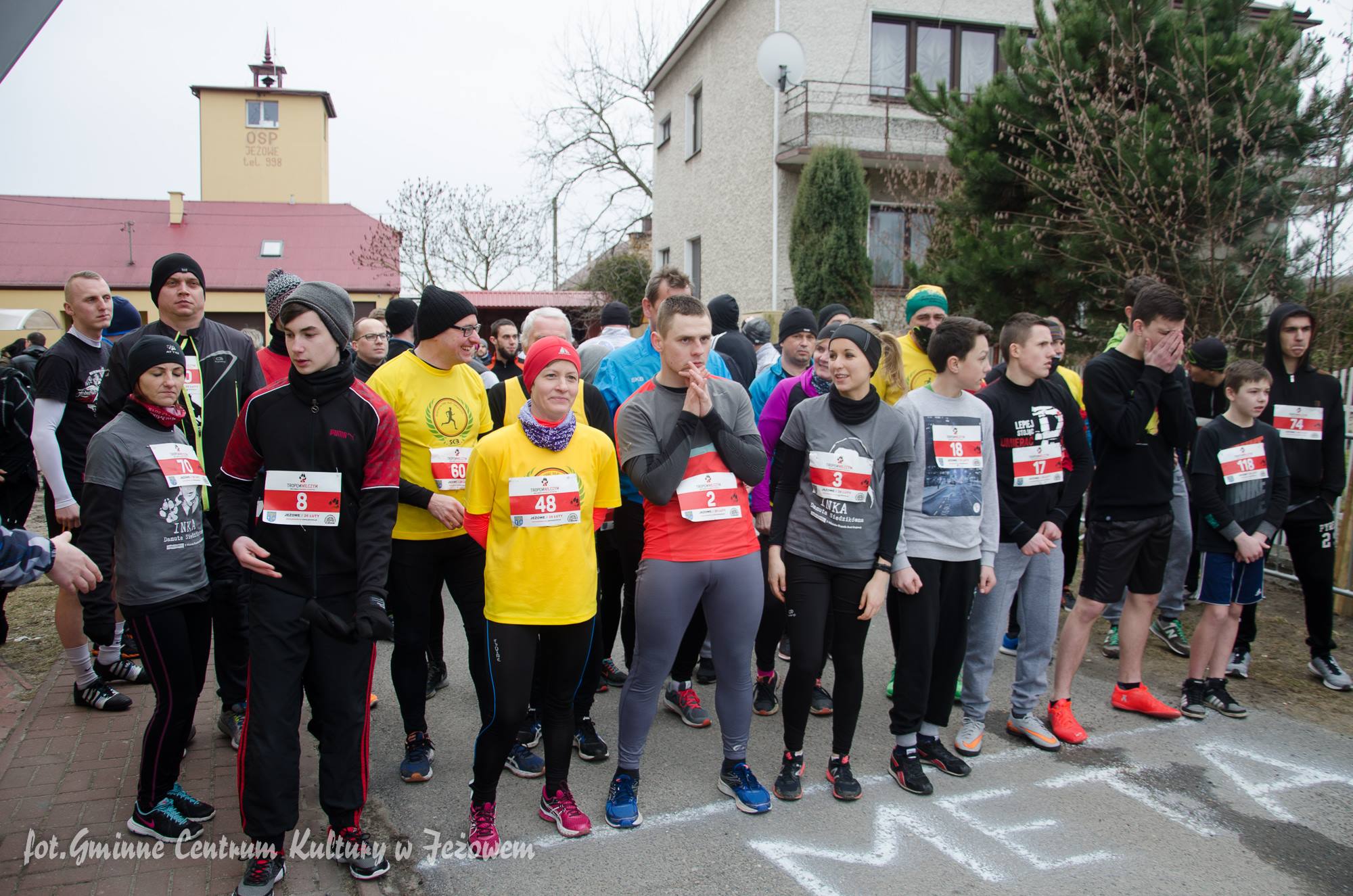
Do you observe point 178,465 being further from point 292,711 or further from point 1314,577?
point 1314,577

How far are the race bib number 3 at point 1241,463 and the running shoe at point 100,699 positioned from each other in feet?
21.1

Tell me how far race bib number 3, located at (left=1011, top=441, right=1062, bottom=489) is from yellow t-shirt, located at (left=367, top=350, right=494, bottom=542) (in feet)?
9.13

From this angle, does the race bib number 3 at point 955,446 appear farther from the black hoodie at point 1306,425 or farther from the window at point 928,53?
the window at point 928,53

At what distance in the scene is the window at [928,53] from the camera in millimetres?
16953

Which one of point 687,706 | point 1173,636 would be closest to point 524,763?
point 687,706

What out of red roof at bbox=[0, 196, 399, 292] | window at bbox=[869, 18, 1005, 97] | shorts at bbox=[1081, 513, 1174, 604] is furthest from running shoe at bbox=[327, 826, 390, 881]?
red roof at bbox=[0, 196, 399, 292]

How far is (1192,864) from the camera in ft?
11.2

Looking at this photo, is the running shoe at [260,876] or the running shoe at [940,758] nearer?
the running shoe at [260,876]

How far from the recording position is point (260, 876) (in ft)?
10.2

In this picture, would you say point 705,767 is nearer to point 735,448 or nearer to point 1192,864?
point 735,448

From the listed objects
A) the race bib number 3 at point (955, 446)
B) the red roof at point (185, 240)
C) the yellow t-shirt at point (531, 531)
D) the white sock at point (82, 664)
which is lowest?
the white sock at point (82, 664)

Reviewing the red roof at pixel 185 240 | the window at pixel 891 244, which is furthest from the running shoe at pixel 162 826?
the red roof at pixel 185 240

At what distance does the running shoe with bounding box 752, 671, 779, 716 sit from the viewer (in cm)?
492

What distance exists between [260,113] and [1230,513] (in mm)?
46728
